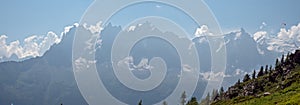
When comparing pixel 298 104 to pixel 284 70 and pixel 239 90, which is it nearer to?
pixel 239 90

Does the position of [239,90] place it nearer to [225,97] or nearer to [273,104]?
[225,97]

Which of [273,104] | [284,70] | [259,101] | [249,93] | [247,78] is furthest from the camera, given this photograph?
[247,78]

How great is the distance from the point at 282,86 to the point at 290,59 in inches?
2177

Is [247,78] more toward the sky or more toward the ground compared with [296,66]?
more toward the sky

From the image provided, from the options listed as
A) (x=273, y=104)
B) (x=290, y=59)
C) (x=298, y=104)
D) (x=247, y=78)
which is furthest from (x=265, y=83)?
(x=298, y=104)

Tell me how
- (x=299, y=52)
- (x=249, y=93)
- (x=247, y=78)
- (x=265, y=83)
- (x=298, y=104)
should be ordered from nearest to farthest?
(x=298, y=104) < (x=249, y=93) < (x=265, y=83) < (x=299, y=52) < (x=247, y=78)

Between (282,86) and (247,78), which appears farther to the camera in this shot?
(247,78)

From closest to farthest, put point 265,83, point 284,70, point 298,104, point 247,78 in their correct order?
point 298,104 → point 265,83 → point 284,70 → point 247,78

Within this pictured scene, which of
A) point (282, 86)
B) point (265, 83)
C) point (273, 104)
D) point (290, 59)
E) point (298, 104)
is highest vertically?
point (290, 59)

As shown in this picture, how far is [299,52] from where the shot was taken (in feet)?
574

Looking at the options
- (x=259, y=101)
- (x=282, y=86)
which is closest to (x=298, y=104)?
(x=259, y=101)

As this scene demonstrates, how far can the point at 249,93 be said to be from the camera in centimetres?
14100

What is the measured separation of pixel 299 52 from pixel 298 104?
378ft

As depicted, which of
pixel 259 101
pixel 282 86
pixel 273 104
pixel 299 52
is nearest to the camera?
pixel 273 104
